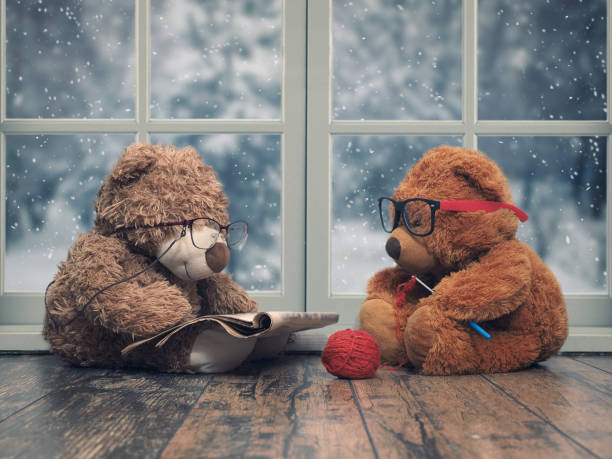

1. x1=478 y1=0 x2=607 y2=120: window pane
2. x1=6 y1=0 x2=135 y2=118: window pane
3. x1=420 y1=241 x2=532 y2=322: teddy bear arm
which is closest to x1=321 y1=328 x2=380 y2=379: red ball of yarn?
x1=420 y1=241 x2=532 y2=322: teddy bear arm

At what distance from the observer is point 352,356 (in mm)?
1112

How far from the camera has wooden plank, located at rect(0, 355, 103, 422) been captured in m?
0.96

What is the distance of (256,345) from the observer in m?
1.31

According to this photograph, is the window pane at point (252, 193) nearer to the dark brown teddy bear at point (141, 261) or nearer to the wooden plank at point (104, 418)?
the dark brown teddy bear at point (141, 261)

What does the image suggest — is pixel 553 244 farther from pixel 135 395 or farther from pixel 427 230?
pixel 135 395

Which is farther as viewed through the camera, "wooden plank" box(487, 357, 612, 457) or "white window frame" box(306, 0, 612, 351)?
Result: "white window frame" box(306, 0, 612, 351)

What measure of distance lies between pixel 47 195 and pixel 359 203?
0.87 meters

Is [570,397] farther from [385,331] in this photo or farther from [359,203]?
[359,203]

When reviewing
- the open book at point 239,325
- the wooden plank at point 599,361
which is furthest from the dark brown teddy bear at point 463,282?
the open book at point 239,325

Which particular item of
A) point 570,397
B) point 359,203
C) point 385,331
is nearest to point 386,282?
point 385,331

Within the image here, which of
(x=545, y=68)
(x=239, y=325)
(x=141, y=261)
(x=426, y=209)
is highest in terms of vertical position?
(x=545, y=68)

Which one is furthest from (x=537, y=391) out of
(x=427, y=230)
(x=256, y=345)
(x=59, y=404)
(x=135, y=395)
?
(x=59, y=404)

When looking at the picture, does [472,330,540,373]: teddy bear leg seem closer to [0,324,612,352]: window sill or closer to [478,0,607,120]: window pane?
[0,324,612,352]: window sill

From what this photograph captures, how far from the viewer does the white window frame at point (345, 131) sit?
1576 millimetres
